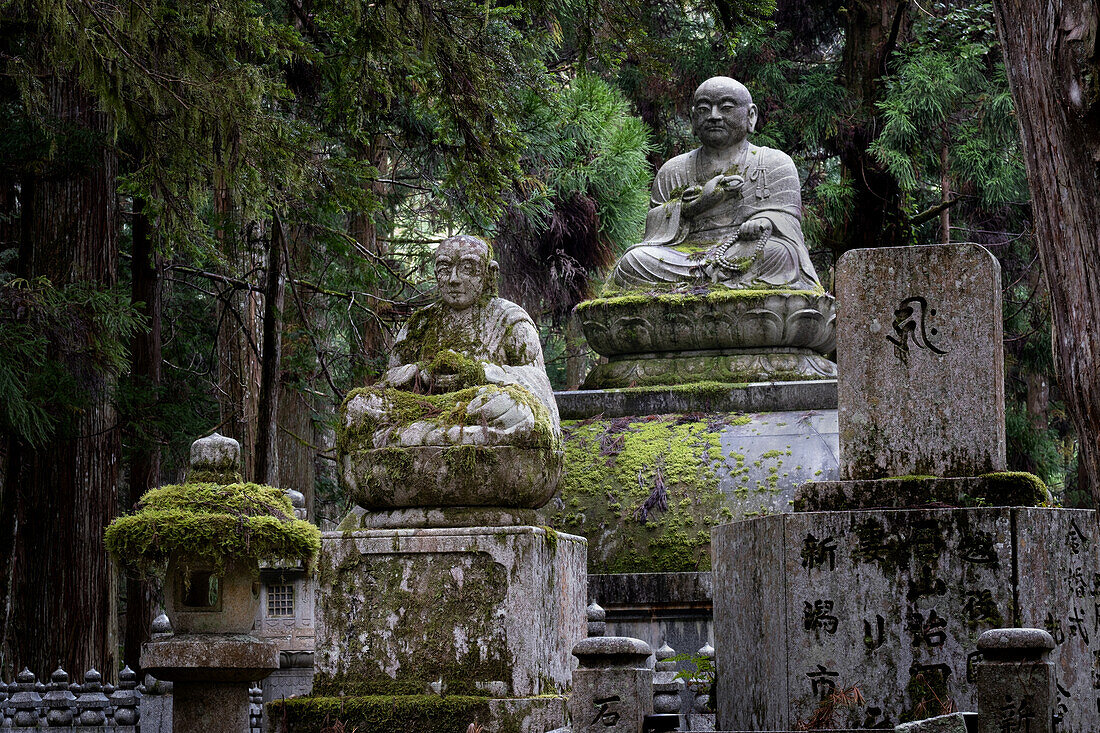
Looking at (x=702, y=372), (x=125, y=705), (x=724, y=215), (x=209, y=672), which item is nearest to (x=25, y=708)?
(x=125, y=705)

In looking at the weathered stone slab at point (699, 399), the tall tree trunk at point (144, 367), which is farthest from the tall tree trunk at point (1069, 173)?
the tall tree trunk at point (144, 367)

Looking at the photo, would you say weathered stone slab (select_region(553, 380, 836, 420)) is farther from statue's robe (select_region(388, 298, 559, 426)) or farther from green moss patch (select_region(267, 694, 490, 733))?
green moss patch (select_region(267, 694, 490, 733))

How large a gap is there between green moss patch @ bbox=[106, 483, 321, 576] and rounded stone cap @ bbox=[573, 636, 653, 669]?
2.19 metres

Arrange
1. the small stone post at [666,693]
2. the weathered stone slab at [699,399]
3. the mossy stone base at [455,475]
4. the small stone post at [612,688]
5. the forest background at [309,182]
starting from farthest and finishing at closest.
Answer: the weathered stone slab at [699,399] < the forest background at [309,182] < the small stone post at [666,693] < the mossy stone base at [455,475] < the small stone post at [612,688]

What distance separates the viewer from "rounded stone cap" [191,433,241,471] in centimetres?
708

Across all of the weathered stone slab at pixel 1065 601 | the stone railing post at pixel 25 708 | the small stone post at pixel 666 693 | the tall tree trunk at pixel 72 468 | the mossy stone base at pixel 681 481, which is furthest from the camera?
the tall tree trunk at pixel 72 468

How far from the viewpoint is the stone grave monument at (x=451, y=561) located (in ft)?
21.5

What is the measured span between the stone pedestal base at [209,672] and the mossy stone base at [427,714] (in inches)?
17.7

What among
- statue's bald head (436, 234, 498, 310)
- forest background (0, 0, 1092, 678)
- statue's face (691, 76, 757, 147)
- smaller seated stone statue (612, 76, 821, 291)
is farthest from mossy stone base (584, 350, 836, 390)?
statue's bald head (436, 234, 498, 310)

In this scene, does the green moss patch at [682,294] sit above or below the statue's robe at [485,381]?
above

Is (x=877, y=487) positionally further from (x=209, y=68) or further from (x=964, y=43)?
(x=964, y=43)

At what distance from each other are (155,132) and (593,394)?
385cm

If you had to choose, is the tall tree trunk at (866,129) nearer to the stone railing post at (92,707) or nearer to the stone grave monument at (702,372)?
the stone grave monument at (702,372)

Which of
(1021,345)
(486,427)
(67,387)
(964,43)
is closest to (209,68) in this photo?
(67,387)
